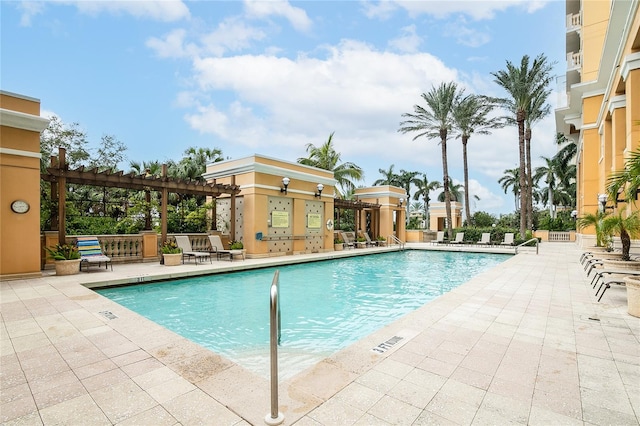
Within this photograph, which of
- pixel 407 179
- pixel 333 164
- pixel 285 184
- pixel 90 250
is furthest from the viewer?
pixel 407 179

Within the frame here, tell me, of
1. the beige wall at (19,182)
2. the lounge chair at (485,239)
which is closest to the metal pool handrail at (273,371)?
the beige wall at (19,182)

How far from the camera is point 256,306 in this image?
6488 mm

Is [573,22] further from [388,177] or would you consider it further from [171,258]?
[171,258]

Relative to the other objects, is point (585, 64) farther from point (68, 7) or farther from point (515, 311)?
point (68, 7)

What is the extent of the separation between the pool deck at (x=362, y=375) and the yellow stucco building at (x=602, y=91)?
5.78 metres

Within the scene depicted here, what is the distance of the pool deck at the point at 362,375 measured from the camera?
2334 millimetres

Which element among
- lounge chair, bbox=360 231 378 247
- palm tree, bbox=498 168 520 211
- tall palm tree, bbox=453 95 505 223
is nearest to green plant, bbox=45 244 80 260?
lounge chair, bbox=360 231 378 247

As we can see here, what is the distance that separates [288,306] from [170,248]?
592 cm

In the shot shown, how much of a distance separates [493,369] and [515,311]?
8.62 feet

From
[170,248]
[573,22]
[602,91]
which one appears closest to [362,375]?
[170,248]

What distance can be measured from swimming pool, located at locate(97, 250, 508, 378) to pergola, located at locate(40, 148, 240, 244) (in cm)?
341

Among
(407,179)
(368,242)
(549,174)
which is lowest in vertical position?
(368,242)

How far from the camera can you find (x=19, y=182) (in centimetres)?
786

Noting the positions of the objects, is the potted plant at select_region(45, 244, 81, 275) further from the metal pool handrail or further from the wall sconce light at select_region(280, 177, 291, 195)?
the metal pool handrail
